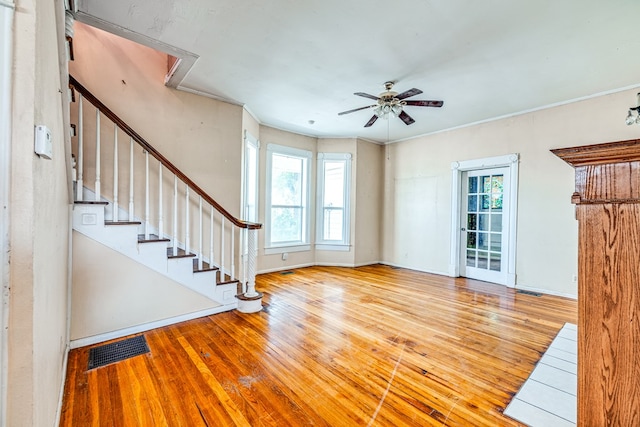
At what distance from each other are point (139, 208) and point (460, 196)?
5.16 metres

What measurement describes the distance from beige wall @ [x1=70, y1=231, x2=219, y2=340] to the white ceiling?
2.08 meters

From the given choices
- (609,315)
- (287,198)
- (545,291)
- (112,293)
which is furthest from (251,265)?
(545,291)

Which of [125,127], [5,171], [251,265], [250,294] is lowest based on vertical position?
[250,294]

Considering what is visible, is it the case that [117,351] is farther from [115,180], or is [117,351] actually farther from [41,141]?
[41,141]

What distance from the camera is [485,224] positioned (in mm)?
4992

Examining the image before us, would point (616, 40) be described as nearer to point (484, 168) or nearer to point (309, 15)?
point (484, 168)

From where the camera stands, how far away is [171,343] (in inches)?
102

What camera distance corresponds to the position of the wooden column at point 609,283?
0.70 meters

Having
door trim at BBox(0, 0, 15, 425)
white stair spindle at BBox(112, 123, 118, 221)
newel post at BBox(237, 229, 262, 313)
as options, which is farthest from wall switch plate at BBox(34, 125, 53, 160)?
newel post at BBox(237, 229, 262, 313)

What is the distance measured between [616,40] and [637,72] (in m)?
1.04

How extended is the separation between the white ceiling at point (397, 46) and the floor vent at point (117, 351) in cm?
284

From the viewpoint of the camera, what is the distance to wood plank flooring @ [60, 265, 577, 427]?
1.73 metres

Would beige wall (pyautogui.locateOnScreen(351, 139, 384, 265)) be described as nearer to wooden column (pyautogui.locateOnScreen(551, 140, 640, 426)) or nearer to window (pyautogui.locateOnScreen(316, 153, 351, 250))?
window (pyautogui.locateOnScreen(316, 153, 351, 250))

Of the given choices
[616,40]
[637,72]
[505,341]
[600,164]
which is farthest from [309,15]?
[637,72]
